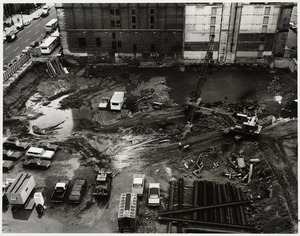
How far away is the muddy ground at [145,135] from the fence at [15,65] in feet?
7.72

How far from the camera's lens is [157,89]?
206 feet

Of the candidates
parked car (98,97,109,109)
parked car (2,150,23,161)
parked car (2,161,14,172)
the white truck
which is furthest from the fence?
parked car (2,161,14,172)

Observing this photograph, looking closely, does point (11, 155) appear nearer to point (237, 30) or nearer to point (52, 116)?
point (52, 116)

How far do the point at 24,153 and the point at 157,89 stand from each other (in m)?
27.3

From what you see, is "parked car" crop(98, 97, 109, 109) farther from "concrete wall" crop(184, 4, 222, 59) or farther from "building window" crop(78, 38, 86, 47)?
"concrete wall" crop(184, 4, 222, 59)

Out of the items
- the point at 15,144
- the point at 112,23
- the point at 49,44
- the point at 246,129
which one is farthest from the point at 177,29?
the point at 15,144

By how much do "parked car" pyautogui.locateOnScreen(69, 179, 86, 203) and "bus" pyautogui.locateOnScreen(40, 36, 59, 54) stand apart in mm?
40025

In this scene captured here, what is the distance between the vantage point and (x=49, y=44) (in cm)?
7219

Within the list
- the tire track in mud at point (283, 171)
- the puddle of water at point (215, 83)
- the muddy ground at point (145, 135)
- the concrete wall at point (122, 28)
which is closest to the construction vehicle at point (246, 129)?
the muddy ground at point (145, 135)

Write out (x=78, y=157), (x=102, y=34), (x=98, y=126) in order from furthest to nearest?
1. (x=102, y=34)
2. (x=98, y=126)
3. (x=78, y=157)

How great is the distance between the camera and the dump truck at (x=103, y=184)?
39669 millimetres

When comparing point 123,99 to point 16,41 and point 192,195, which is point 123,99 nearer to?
point 192,195

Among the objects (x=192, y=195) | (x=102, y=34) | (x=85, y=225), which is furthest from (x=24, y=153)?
(x=102, y=34)

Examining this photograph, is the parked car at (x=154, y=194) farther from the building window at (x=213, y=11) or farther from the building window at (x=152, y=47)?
the building window at (x=213, y=11)
